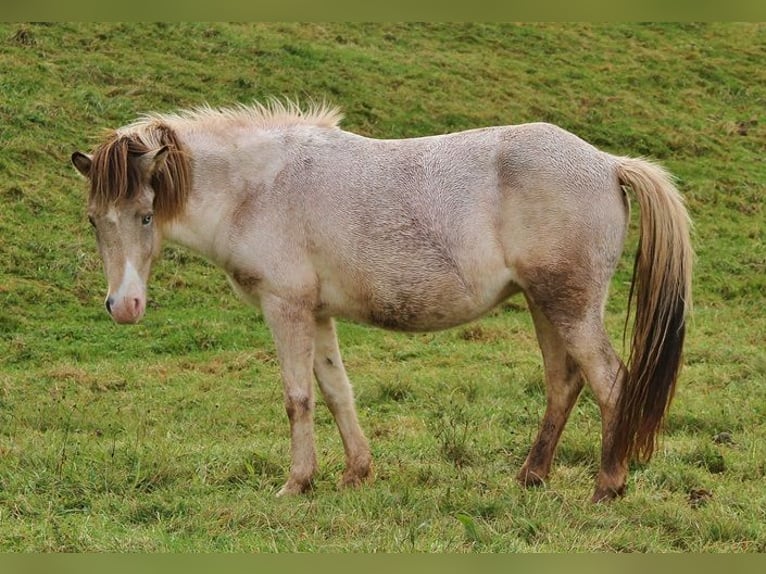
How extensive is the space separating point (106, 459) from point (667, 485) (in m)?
3.58

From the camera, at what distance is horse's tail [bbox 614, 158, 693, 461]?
5.16 metres

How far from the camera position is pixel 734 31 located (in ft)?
84.9

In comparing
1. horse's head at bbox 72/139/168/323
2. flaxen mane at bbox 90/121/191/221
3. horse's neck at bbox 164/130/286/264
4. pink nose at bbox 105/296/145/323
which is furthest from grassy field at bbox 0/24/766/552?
flaxen mane at bbox 90/121/191/221

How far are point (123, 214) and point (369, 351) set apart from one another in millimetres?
5496

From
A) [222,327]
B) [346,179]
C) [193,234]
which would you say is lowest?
[222,327]

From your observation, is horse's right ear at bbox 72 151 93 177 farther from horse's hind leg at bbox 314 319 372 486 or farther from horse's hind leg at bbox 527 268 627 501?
horse's hind leg at bbox 527 268 627 501

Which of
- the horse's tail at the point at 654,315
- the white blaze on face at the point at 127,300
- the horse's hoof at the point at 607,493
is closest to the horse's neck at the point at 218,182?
the white blaze on face at the point at 127,300

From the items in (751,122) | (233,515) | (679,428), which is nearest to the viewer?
(233,515)

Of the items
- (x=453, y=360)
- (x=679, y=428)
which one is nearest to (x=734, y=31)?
(x=453, y=360)

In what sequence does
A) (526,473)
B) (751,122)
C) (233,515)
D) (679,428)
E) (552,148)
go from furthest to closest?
(751,122), (679,428), (526,473), (552,148), (233,515)

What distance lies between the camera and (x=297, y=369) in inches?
231

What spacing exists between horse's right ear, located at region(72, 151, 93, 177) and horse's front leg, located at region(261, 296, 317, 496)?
1.34 metres

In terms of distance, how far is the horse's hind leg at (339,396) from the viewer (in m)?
5.98

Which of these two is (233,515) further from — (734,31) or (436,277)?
(734,31)
